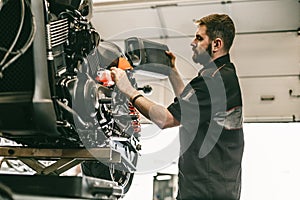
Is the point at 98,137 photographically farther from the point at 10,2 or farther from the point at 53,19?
the point at 10,2

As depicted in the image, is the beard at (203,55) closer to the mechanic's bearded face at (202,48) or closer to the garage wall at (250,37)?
the mechanic's bearded face at (202,48)

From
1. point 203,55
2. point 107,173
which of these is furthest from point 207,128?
point 107,173

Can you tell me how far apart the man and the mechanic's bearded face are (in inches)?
3.8

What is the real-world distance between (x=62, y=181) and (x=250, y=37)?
402cm

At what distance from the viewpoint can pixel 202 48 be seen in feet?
7.47

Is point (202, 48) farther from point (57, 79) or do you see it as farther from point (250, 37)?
point (250, 37)

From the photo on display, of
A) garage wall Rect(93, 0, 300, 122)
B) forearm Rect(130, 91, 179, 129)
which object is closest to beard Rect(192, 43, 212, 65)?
forearm Rect(130, 91, 179, 129)

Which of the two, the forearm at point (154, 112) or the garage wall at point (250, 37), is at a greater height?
the garage wall at point (250, 37)

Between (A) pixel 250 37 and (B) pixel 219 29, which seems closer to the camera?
(B) pixel 219 29

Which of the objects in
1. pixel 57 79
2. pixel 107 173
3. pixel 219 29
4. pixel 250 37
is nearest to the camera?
pixel 57 79

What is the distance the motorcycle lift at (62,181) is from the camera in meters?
1.26

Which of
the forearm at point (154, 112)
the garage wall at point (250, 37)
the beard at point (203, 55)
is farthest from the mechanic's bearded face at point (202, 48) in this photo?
the garage wall at point (250, 37)

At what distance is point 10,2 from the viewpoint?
1.57m

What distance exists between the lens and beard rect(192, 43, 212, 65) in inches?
88.6
